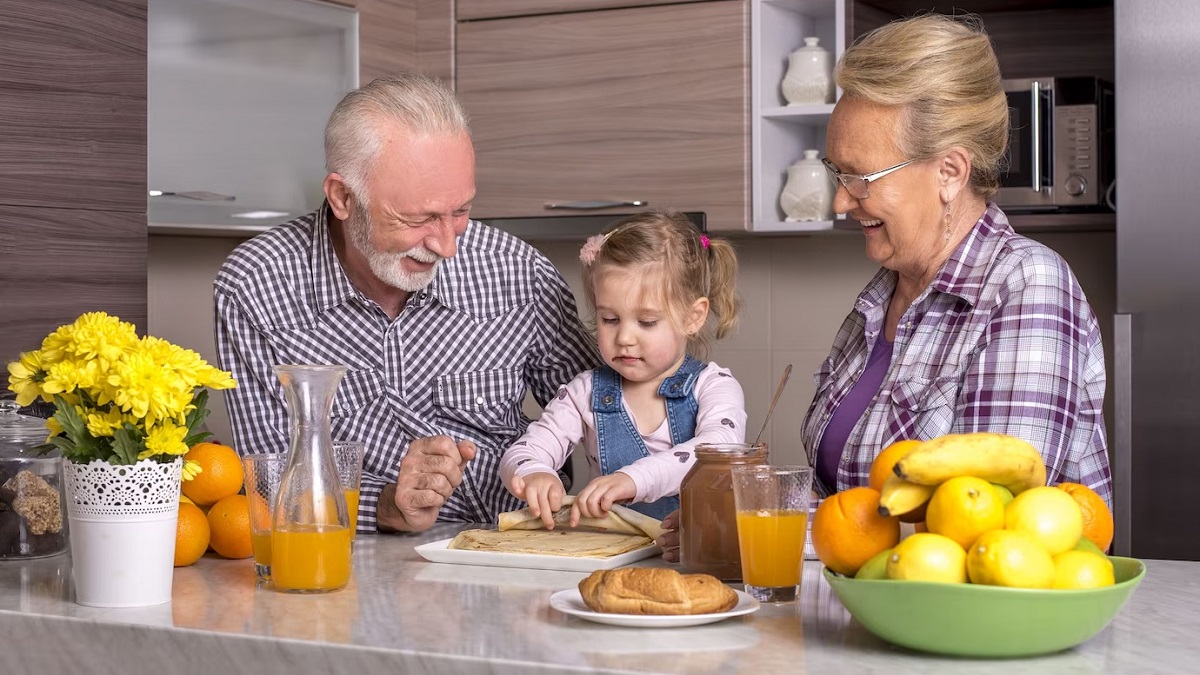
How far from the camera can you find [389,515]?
181 cm

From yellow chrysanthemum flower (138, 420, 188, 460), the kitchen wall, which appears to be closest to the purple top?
yellow chrysanthemum flower (138, 420, 188, 460)

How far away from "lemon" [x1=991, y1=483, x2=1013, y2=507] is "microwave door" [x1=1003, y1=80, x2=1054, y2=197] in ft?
6.00

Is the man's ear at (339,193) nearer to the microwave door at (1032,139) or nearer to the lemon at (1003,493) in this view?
the lemon at (1003,493)

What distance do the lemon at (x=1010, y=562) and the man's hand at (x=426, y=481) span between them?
2.63ft

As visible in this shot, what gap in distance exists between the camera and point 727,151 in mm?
3107

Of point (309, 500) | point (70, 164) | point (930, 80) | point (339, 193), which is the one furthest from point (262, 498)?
point (70, 164)

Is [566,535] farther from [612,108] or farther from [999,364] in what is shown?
[612,108]

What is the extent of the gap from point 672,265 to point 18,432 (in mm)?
930

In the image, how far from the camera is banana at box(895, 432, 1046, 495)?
3.62ft

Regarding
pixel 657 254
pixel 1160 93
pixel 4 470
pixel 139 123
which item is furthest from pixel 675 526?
pixel 139 123

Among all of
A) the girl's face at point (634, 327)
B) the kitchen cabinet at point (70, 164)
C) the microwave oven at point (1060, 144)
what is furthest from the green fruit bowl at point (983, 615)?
the kitchen cabinet at point (70, 164)

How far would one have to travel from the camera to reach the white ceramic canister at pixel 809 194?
3064mm

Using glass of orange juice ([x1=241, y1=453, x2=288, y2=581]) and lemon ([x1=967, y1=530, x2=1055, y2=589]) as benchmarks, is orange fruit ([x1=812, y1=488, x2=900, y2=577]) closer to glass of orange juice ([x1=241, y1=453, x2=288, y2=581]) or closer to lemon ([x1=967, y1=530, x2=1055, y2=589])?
lemon ([x1=967, y1=530, x2=1055, y2=589])

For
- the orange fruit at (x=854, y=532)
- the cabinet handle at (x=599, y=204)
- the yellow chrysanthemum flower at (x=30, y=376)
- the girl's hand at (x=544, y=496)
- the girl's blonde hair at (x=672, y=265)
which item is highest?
the cabinet handle at (x=599, y=204)
